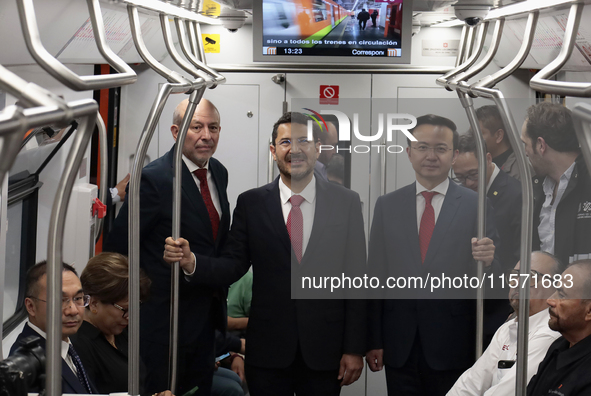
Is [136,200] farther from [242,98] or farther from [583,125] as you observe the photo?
[242,98]

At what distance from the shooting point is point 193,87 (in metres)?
2.58

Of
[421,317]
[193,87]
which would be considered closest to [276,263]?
[421,317]

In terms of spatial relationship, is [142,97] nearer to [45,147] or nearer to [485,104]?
[45,147]

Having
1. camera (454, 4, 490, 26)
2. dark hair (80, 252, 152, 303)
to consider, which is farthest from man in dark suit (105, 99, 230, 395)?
camera (454, 4, 490, 26)

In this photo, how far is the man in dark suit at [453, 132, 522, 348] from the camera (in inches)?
93.9

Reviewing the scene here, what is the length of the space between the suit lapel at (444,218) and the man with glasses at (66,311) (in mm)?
1423

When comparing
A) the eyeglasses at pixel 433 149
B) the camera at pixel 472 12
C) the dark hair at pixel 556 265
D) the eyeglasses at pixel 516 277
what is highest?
the camera at pixel 472 12

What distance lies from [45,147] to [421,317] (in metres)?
2.49

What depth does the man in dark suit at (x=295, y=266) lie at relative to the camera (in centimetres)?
256

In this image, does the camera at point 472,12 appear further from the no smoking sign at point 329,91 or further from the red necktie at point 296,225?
the no smoking sign at point 329,91

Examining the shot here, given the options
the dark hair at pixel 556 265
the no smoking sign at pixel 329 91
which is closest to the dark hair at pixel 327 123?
the dark hair at pixel 556 265

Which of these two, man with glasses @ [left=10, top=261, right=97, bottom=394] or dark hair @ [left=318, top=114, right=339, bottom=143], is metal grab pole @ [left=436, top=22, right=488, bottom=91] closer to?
dark hair @ [left=318, top=114, right=339, bottom=143]

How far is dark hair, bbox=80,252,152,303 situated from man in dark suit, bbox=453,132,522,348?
1.53 meters

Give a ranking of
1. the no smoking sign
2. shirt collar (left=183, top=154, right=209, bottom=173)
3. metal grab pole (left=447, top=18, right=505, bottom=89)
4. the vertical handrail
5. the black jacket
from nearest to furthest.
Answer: the black jacket
metal grab pole (left=447, top=18, right=505, bottom=89)
the vertical handrail
shirt collar (left=183, top=154, right=209, bottom=173)
the no smoking sign
